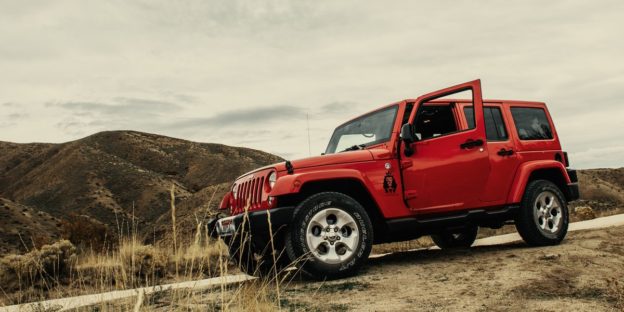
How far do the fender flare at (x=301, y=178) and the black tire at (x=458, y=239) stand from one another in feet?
12.4

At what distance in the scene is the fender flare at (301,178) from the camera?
541cm

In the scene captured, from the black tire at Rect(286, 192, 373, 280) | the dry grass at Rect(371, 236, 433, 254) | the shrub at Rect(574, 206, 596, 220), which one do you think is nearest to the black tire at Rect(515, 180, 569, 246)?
the black tire at Rect(286, 192, 373, 280)

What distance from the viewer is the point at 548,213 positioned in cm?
719

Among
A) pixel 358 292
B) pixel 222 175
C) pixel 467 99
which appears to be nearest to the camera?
pixel 358 292

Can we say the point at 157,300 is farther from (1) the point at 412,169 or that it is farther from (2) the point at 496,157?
(2) the point at 496,157

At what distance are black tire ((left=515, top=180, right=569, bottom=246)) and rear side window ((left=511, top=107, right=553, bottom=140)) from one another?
68 centimetres

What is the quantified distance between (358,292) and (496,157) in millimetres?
2971

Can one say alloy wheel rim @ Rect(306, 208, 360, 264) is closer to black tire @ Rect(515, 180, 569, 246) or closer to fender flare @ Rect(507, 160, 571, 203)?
fender flare @ Rect(507, 160, 571, 203)

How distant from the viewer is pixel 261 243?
5.93m

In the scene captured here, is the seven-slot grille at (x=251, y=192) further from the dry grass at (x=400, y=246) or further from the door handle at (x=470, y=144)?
the dry grass at (x=400, y=246)

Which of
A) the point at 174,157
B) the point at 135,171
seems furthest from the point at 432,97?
the point at 174,157

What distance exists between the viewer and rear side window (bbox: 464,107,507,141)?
6.94m

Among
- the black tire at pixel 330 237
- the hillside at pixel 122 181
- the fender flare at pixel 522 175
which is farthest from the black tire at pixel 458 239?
the hillside at pixel 122 181

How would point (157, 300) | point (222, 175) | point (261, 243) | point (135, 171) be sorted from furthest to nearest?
point (222, 175) < point (135, 171) < point (261, 243) < point (157, 300)
